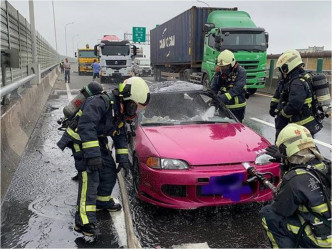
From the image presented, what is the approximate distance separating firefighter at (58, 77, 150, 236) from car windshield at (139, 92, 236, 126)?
113 centimetres

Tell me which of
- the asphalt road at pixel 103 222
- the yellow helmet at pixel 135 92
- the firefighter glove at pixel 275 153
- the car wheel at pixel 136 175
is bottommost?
the asphalt road at pixel 103 222

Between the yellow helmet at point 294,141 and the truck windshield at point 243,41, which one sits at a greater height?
the truck windshield at point 243,41

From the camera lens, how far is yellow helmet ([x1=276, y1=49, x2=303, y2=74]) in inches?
191

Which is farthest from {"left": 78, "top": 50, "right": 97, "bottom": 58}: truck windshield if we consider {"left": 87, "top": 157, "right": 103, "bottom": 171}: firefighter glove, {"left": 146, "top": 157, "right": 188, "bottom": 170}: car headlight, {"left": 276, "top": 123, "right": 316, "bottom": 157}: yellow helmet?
{"left": 276, "top": 123, "right": 316, "bottom": 157}: yellow helmet

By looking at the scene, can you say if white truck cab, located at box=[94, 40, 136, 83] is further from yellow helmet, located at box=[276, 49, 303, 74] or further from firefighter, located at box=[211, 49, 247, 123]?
yellow helmet, located at box=[276, 49, 303, 74]

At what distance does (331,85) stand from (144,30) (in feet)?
138

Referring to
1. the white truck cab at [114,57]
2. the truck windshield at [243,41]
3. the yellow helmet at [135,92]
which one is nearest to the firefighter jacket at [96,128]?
the yellow helmet at [135,92]

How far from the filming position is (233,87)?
636 centimetres

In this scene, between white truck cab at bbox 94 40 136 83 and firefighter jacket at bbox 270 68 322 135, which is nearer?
firefighter jacket at bbox 270 68 322 135

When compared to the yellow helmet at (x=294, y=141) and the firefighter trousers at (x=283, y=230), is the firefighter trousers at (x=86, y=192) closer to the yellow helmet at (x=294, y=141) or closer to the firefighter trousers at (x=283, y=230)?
the firefighter trousers at (x=283, y=230)

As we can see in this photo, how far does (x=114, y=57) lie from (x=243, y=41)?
493 inches

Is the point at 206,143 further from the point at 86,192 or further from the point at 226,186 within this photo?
the point at 86,192

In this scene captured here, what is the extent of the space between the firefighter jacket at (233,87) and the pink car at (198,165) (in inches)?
57.8

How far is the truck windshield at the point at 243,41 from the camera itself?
48.3 ft
